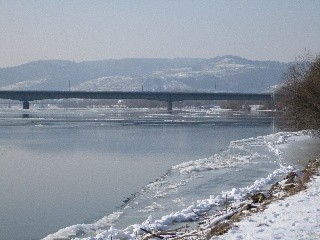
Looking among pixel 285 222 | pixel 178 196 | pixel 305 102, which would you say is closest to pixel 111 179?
pixel 178 196

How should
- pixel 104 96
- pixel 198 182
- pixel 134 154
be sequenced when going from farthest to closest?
pixel 104 96 → pixel 134 154 → pixel 198 182

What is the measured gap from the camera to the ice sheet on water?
13.4 metres

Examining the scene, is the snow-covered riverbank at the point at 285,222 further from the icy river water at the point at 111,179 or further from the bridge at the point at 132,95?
the bridge at the point at 132,95

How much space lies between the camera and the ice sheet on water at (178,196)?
44.0 feet

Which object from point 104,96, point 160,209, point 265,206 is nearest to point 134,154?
point 160,209

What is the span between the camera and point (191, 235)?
415 inches

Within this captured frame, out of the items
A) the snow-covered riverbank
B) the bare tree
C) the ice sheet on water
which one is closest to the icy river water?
the ice sheet on water

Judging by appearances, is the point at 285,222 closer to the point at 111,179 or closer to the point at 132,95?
the point at 111,179

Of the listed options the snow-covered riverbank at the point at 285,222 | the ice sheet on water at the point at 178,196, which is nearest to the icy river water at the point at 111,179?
the ice sheet on water at the point at 178,196

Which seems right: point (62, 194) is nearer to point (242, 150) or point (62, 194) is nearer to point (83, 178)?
point (83, 178)

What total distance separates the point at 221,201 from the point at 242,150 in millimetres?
19414

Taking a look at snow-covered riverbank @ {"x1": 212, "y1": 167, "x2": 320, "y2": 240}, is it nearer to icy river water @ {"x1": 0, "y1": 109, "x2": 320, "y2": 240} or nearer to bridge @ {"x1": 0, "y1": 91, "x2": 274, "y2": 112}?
icy river water @ {"x1": 0, "y1": 109, "x2": 320, "y2": 240}

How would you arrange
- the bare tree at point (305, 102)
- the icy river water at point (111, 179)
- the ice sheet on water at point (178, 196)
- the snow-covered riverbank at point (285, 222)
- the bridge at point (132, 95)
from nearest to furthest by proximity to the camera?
the snow-covered riverbank at point (285, 222), the ice sheet on water at point (178, 196), the icy river water at point (111, 179), the bare tree at point (305, 102), the bridge at point (132, 95)

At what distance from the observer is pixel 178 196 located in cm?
1838
